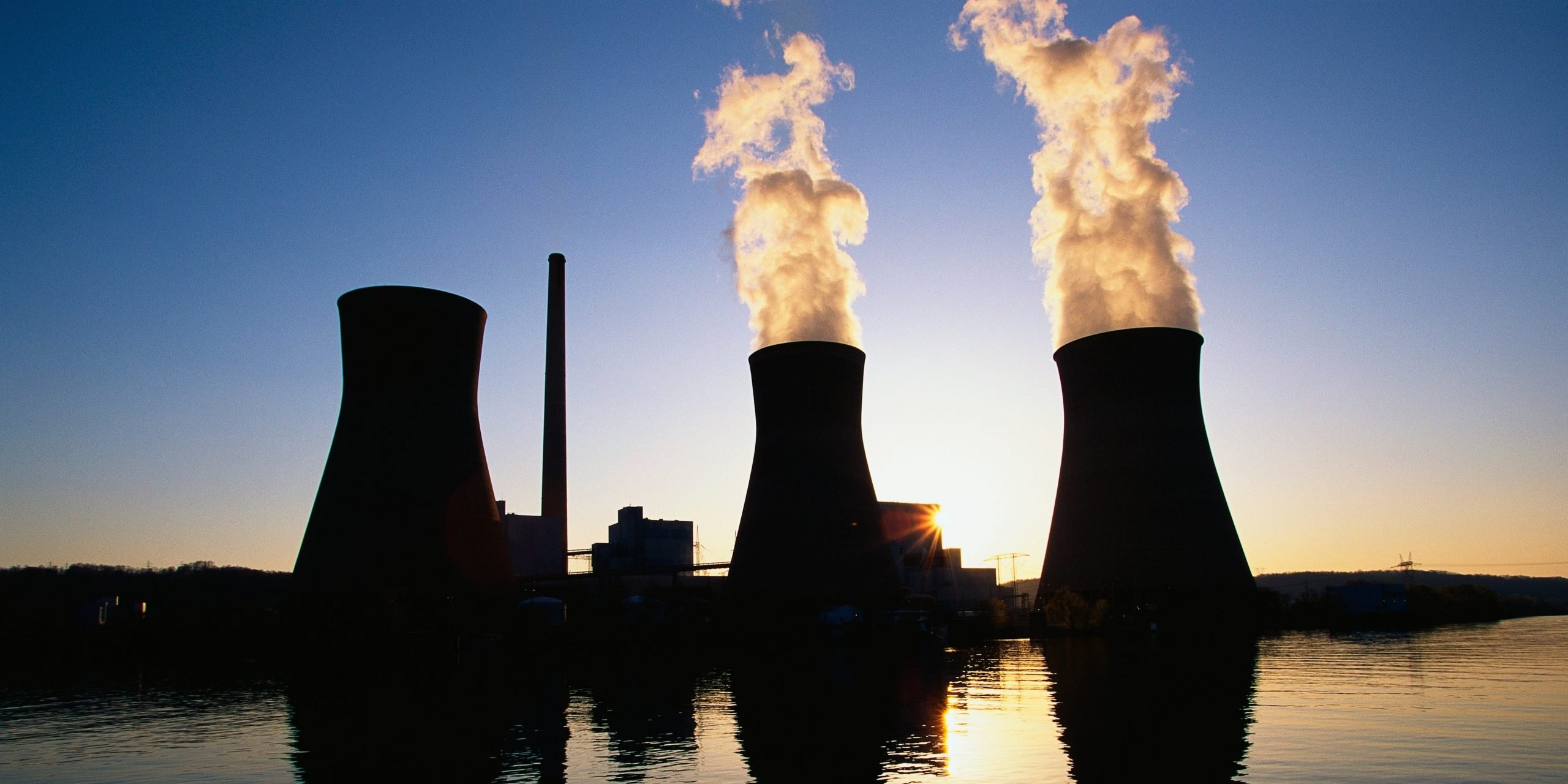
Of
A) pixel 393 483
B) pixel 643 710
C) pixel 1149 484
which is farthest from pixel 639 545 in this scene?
pixel 643 710

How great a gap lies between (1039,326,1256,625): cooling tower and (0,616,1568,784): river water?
28.1 ft

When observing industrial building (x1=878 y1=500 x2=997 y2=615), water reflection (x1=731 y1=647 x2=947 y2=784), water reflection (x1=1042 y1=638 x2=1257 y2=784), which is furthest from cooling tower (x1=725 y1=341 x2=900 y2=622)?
industrial building (x1=878 y1=500 x2=997 y2=615)

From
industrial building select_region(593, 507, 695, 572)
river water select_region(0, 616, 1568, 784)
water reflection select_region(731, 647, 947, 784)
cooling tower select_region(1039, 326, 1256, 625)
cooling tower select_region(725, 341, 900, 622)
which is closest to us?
river water select_region(0, 616, 1568, 784)

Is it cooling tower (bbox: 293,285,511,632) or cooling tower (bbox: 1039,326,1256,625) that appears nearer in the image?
cooling tower (bbox: 293,285,511,632)

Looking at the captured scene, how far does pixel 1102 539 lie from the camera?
3797 cm

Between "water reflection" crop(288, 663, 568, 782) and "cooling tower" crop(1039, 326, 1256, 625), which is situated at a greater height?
"cooling tower" crop(1039, 326, 1256, 625)

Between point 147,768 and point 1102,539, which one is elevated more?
point 1102,539

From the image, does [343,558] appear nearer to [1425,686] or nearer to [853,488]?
[853,488]

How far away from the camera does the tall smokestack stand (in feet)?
154

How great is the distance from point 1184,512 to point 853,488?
12.1 m

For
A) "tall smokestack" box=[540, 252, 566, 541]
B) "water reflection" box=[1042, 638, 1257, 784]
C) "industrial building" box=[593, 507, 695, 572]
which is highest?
"tall smokestack" box=[540, 252, 566, 541]

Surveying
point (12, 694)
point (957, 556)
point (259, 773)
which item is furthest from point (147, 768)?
point (957, 556)

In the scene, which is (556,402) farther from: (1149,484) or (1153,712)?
(1153,712)

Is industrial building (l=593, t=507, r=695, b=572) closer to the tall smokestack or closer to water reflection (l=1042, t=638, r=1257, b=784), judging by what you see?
the tall smokestack
